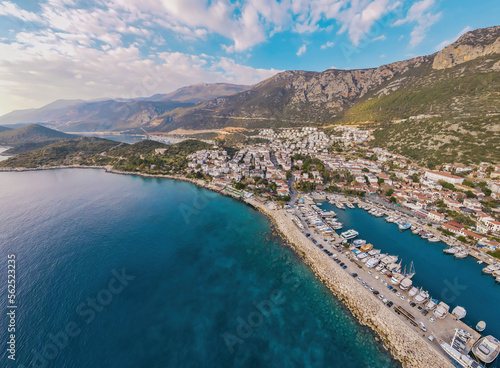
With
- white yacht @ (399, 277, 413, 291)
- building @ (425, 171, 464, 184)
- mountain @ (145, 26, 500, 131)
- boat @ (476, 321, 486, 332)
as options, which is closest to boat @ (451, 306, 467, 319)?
boat @ (476, 321, 486, 332)

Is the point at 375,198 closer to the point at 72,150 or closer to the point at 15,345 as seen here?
the point at 15,345

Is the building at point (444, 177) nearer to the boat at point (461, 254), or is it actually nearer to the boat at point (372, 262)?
the boat at point (461, 254)

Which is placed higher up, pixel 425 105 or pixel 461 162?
pixel 425 105

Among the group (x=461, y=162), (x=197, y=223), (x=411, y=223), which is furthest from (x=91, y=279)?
(x=461, y=162)

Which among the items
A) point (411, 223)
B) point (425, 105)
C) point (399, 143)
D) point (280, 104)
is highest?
point (280, 104)

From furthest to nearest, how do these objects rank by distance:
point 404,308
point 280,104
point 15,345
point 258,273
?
point 280,104 → point 258,273 → point 404,308 → point 15,345

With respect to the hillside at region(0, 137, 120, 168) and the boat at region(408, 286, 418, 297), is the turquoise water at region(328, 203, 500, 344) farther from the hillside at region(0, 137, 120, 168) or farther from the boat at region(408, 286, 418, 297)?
Result: the hillside at region(0, 137, 120, 168)

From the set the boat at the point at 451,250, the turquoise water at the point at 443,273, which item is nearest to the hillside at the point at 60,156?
the turquoise water at the point at 443,273

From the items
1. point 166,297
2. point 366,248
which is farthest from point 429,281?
point 166,297
